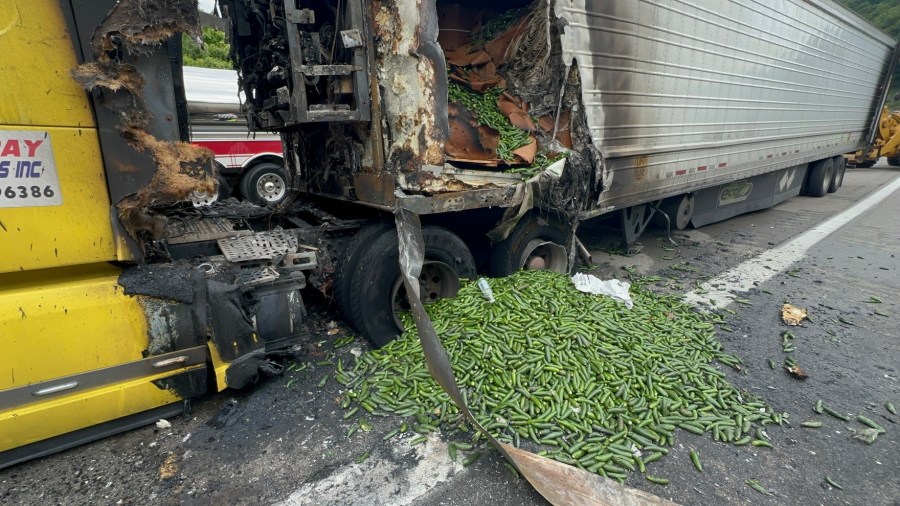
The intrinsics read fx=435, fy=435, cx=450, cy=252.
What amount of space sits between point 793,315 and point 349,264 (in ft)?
15.9

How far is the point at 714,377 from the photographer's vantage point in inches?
142

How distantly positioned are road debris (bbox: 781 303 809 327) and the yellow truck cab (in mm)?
5430

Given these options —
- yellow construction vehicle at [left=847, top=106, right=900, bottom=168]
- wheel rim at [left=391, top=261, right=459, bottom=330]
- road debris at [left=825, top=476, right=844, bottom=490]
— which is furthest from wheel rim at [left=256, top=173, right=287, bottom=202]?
yellow construction vehicle at [left=847, top=106, right=900, bottom=168]

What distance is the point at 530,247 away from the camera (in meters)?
5.20

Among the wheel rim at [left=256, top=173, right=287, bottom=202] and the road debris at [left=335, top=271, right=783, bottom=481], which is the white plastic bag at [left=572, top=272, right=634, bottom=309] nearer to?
the road debris at [left=335, top=271, right=783, bottom=481]

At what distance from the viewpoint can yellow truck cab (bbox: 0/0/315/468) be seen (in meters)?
2.35

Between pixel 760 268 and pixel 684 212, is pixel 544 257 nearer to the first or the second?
pixel 760 268

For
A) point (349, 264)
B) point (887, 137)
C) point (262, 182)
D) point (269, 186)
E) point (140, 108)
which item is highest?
point (140, 108)

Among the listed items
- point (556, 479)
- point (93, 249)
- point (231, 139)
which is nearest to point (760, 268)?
point (556, 479)

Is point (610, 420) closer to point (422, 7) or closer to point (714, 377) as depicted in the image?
point (714, 377)

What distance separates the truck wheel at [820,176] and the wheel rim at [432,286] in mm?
13892

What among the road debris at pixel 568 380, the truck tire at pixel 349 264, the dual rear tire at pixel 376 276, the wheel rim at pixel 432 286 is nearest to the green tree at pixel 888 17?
the road debris at pixel 568 380

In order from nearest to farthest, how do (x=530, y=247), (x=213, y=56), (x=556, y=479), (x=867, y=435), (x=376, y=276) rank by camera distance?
(x=556, y=479)
(x=867, y=435)
(x=376, y=276)
(x=530, y=247)
(x=213, y=56)

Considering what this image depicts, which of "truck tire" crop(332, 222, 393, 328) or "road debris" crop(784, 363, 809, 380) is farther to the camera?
"truck tire" crop(332, 222, 393, 328)
